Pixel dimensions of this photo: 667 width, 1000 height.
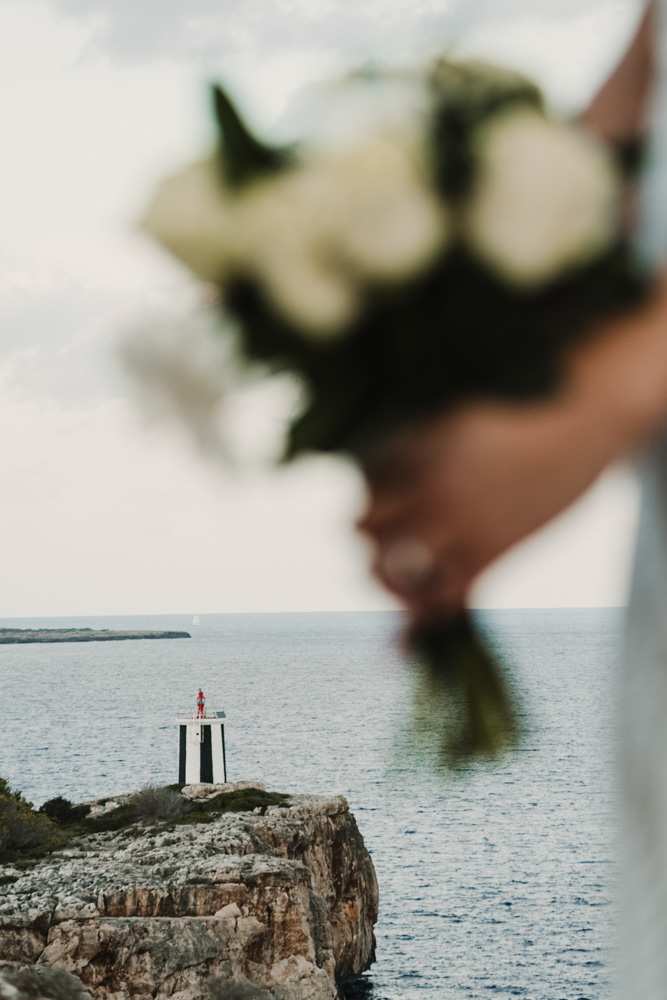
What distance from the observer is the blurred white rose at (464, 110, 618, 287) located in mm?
749

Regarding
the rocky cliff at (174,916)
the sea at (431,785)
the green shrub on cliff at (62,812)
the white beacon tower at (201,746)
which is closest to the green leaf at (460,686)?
the sea at (431,785)

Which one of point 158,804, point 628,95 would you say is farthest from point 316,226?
point 158,804

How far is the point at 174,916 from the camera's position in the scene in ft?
49.6

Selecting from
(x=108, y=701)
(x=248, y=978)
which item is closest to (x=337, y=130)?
(x=248, y=978)

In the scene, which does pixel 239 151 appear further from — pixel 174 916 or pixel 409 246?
pixel 174 916

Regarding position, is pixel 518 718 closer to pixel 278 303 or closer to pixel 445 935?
pixel 278 303

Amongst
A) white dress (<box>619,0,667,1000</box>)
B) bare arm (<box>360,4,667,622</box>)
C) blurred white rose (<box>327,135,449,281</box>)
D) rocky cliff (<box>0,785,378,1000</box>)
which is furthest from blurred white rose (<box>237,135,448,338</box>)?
rocky cliff (<box>0,785,378,1000</box>)

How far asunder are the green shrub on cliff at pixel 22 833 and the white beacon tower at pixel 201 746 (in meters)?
24.0

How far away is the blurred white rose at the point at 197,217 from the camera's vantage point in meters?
0.80

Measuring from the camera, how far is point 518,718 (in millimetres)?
949

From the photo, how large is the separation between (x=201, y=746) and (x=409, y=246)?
46851mm

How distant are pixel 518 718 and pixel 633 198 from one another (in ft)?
1.68

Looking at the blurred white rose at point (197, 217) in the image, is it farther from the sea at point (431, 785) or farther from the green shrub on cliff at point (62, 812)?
the green shrub on cliff at point (62, 812)

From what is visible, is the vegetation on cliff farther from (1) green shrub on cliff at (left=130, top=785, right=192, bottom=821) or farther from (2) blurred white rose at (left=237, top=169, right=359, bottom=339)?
(2) blurred white rose at (left=237, top=169, right=359, bottom=339)
